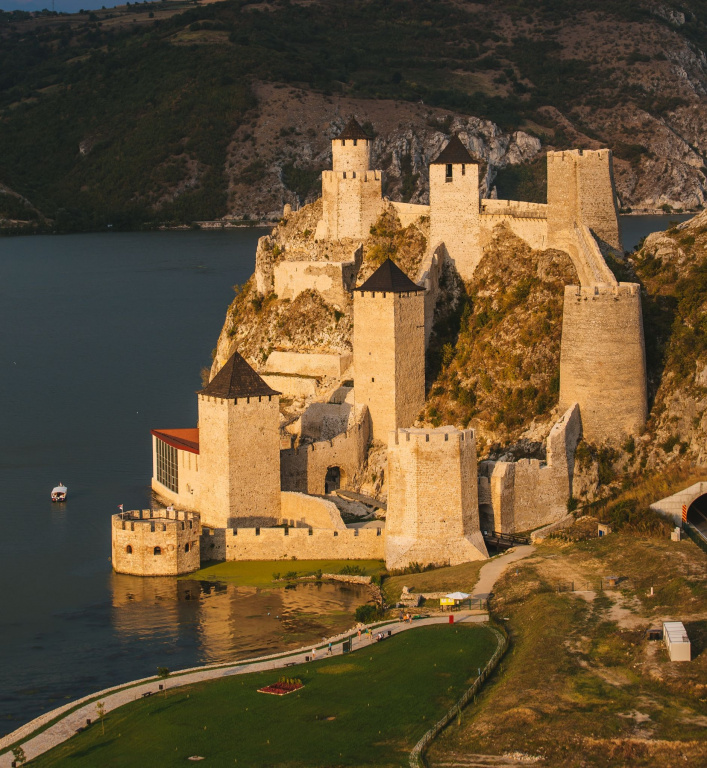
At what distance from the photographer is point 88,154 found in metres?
171

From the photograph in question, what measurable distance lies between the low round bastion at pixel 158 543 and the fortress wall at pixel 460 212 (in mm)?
13638

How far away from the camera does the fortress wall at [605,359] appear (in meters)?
43.2

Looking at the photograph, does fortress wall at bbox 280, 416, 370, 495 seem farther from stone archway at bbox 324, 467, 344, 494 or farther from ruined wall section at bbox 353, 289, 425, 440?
ruined wall section at bbox 353, 289, 425, 440

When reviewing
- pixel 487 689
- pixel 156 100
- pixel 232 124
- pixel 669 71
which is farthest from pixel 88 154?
pixel 487 689

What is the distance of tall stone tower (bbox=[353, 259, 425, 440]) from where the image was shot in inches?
1813

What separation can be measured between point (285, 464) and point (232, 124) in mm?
114154

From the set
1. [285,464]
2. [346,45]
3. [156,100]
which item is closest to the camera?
[285,464]

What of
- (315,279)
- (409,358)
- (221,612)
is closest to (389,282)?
(409,358)

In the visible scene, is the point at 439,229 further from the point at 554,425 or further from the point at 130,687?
the point at 130,687

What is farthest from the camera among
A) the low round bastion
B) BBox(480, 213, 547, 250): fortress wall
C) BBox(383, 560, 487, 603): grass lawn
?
BBox(480, 213, 547, 250): fortress wall

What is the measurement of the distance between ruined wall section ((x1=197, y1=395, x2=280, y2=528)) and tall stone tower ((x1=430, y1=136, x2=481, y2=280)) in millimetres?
10196

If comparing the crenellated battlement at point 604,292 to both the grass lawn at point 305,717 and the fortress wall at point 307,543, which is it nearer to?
the fortress wall at point 307,543

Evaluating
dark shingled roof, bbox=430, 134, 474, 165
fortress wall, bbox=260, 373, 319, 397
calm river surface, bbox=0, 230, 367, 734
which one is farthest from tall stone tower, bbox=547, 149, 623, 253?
calm river surface, bbox=0, 230, 367, 734

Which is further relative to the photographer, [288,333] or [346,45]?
[346,45]
